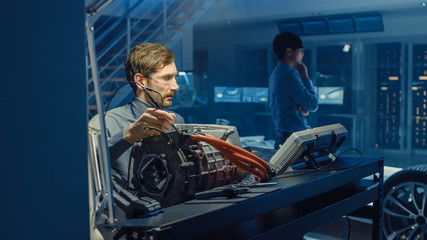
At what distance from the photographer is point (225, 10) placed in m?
9.89

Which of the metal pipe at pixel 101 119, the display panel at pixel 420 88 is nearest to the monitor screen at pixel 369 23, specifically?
the display panel at pixel 420 88

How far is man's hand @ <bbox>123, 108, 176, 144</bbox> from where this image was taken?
53.3 inches

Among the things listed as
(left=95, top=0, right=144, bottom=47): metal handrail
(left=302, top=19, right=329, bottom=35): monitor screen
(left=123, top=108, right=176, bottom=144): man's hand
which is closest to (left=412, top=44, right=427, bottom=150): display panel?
(left=302, top=19, right=329, bottom=35): monitor screen

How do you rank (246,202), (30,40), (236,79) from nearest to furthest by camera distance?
(30,40) < (246,202) < (236,79)

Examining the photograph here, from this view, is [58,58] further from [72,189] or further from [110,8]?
[110,8]

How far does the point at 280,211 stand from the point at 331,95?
8.34m

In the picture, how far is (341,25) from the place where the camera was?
930 cm

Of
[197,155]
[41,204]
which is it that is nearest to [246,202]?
[197,155]

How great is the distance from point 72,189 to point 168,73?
102 cm

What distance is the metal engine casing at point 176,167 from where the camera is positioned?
51.7 inches

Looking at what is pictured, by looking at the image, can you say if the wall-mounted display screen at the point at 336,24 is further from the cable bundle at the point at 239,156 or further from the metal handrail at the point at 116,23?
the cable bundle at the point at 239,156

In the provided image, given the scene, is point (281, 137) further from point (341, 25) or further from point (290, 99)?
point (341, 25)

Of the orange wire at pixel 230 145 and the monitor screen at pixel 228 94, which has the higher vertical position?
the monitor screen at pixel 228 94

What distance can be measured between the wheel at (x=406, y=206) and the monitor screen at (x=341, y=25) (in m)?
6.55
